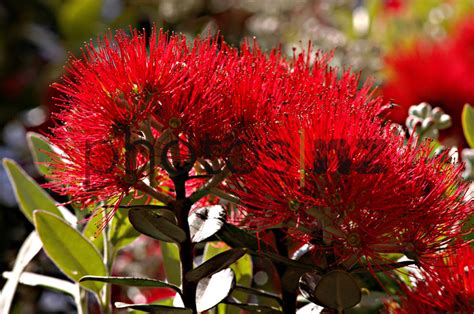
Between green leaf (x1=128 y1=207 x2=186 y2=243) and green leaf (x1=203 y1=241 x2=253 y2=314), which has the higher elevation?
green leaf (x1=128 y1=207 x2=186 y2=243)

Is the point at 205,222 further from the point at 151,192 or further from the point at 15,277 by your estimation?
the point at 15,277

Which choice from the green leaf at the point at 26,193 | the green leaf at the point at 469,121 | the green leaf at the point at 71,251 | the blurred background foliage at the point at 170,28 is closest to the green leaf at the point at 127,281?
the green leaf at the point at 71,251

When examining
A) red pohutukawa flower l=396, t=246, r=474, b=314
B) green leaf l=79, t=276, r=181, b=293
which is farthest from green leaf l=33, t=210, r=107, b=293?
red pohutukawa flower l=396, t=246, r=474, b=314

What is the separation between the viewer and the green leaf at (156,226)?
54 centimetres

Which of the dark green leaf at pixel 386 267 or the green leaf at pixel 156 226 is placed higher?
the green leaf at pixel 156 226

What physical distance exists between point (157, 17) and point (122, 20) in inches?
3.3

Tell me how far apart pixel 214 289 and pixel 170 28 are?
3.46ft

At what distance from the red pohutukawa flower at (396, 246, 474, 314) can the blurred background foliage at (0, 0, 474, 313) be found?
2.91 feet

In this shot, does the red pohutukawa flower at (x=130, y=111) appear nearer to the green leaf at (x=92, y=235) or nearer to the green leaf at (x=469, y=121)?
the green leaf at (x=92, y=235)

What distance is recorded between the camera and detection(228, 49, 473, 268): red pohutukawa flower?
1.65ft

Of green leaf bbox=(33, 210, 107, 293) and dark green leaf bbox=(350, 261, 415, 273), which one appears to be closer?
dark green leaf bbox=(350, 261, 415, 273)

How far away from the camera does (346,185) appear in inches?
20.0

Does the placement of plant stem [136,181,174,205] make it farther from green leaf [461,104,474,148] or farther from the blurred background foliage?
the blurred background foliage

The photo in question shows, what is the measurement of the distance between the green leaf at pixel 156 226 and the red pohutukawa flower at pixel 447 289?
17 centimetres
